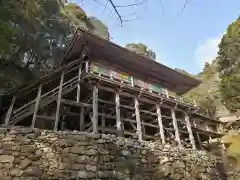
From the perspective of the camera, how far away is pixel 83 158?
10.8m

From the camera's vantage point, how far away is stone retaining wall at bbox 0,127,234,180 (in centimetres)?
980

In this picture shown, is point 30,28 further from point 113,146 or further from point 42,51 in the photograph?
point 113,146

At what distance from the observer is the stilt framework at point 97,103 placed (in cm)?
1419

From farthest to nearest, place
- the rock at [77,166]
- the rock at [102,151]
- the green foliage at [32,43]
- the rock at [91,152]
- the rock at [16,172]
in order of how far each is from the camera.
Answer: the green foliage at [32,43], the rock at [102,151], the rock at [91,152], the rock at [77,166], the rock at [16,172]

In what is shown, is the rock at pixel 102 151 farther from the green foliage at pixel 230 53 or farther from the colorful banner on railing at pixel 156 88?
the green foliage at pixel 230 53

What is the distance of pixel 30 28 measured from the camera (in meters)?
22.4

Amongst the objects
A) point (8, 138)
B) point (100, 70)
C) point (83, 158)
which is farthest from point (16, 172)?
point (100, 70)

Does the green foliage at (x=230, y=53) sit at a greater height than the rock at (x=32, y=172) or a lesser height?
greater

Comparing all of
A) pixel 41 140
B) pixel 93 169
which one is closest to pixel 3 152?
pixel 41 140

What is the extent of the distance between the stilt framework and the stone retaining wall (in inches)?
63.2

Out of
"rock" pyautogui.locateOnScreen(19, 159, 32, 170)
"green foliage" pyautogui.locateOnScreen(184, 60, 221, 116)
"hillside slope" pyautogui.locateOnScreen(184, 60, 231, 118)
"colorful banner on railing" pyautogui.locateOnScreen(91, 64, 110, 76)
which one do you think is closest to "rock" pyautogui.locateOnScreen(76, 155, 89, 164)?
"rock" pyautogui.locateOnScreen(19, 159, 32, 170)

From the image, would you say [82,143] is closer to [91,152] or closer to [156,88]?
[91,152]

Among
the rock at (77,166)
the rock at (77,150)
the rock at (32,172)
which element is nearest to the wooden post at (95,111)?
the rock at (77,150)

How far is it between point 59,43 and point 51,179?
1925 cm
